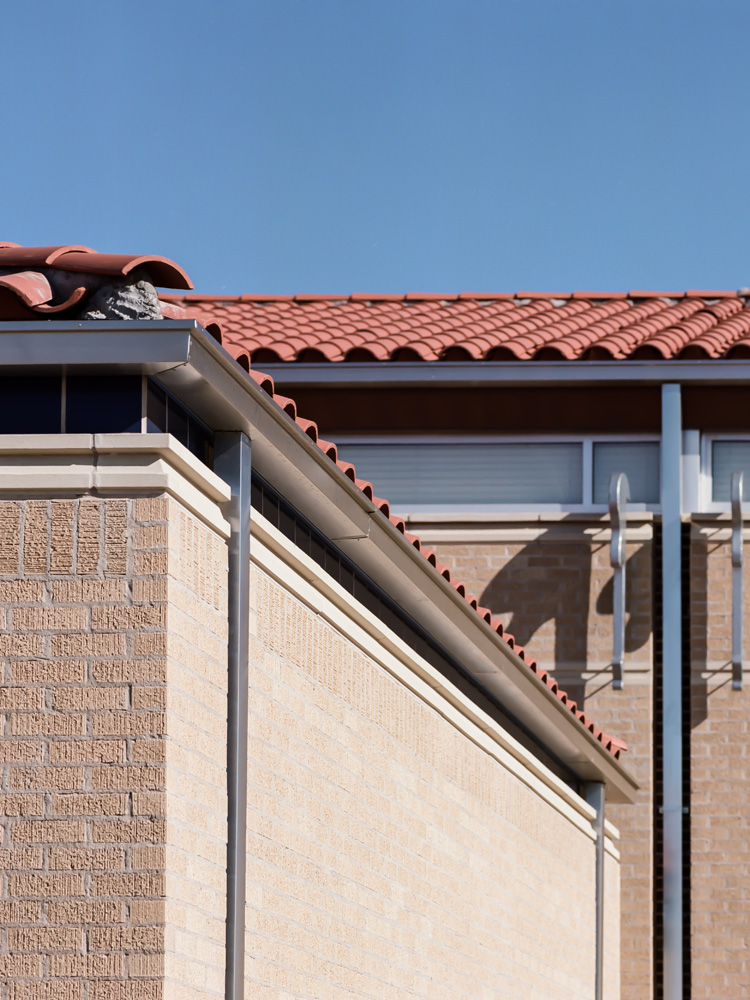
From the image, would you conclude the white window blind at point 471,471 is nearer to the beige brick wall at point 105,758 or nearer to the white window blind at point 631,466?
the white window blind at point 631,466

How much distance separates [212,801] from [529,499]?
9666 millimetres

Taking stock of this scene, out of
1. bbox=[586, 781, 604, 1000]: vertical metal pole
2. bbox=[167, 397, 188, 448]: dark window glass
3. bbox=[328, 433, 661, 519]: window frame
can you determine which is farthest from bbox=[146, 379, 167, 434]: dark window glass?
bbox=[328, 433, 661, 519]: window frame

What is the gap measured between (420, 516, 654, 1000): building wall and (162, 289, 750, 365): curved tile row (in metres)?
1.54

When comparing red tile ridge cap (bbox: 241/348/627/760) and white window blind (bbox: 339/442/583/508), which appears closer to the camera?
red tile ridge cap (bbox: 241/348/627/760)

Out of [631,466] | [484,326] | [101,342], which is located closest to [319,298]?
[484,326]

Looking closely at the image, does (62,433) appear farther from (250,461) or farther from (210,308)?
(210,308)

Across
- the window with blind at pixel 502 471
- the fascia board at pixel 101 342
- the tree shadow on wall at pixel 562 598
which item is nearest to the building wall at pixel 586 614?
the tree shadow on wall at pixel 562 598

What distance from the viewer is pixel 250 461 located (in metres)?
5.68

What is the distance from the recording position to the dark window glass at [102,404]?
16.5 feet

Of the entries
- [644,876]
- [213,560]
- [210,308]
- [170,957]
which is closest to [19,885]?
[170,957]

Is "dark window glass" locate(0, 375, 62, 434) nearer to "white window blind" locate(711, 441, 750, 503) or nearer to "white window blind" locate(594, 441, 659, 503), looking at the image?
"white window blind" locate(594, 441, 659, 503)

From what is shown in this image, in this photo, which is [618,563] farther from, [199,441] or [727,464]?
[199,441]

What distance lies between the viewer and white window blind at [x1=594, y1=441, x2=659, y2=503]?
1441cm

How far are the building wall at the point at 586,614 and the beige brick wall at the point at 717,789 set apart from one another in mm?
397
